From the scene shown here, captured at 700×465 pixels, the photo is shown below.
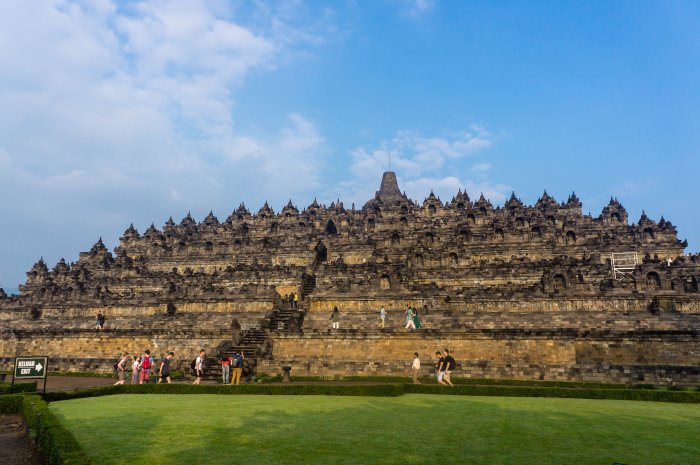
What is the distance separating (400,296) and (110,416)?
24.9 metres

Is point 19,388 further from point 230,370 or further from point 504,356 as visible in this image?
point 504,356

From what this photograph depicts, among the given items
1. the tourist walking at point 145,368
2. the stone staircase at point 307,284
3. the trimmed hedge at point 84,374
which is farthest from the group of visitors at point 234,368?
the stone staircase at point 307,284

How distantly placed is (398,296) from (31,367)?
2404cm

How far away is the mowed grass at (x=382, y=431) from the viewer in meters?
9.86

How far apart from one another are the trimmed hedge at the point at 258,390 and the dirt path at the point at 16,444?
426cm

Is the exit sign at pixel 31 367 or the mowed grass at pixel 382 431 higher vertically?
the exit sign at pixel 31 367

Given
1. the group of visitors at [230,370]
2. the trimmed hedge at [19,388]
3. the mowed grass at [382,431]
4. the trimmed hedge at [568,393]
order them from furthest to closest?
the group of visitors at [230,370] < the trimmed hedge at [19,388] < the trimmed hedge at [568,393] < the mowed grass at [382,431]

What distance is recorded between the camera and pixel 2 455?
1114 cm

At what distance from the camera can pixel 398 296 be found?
122ft

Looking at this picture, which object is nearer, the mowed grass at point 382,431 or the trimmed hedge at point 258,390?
the mowed grass at point 382,431

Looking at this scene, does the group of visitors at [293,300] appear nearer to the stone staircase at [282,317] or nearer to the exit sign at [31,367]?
the stone staircase at [282,317]

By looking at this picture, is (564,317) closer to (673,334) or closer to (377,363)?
(673,334)

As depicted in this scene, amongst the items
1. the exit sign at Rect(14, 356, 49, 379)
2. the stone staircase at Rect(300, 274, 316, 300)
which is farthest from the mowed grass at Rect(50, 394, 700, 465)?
the stone staircase at Rect(300, 274, 316, 300)

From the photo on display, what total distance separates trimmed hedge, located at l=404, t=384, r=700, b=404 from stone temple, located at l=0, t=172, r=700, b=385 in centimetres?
566
